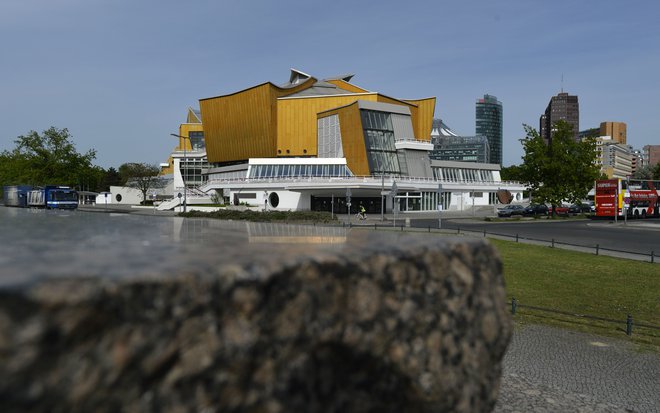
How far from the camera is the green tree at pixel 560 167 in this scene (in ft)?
181

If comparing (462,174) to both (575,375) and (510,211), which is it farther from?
(575,375)

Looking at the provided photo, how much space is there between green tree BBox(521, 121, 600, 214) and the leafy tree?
64604 mm

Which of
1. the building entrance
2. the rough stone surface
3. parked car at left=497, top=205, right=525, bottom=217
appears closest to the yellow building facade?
the building entrance

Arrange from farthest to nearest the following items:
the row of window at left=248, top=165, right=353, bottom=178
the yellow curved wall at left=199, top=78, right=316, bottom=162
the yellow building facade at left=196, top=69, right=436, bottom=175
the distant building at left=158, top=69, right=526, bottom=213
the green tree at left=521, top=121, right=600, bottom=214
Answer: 1. the yellow curved wall at left=199, top=78, right=316, bottom=162
2. the yellow building facade at left=196, top=69, right=436, bottom=175
3. the row of window at left=248, top=165, right=353, bottom=178
4. the distant building at left=158, top=69, right=526, bottom=213
5. the green tree at left=521, top=121, right=600, bottom=214

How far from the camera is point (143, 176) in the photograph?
90.3m

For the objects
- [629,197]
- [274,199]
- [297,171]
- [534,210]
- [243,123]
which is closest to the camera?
[629,197]

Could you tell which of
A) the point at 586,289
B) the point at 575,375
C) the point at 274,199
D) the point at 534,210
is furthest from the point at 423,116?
the point at 575,375

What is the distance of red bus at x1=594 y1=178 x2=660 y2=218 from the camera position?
50344 mm

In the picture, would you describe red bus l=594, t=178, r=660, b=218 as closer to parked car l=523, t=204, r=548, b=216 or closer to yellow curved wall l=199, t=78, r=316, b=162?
parked car l=523, t=204, r=548, b=216

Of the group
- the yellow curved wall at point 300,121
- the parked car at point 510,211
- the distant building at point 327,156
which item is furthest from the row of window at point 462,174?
the parked car at point 510,211

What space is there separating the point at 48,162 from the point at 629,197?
66565 mm

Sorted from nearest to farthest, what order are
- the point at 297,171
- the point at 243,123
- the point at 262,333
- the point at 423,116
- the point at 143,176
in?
the point at 262,333, the point at 297,171, the point at 423,116, the point at 243,123, the point at 143,176

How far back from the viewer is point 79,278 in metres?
1.21

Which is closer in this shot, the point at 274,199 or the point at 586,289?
the point at 586,289
